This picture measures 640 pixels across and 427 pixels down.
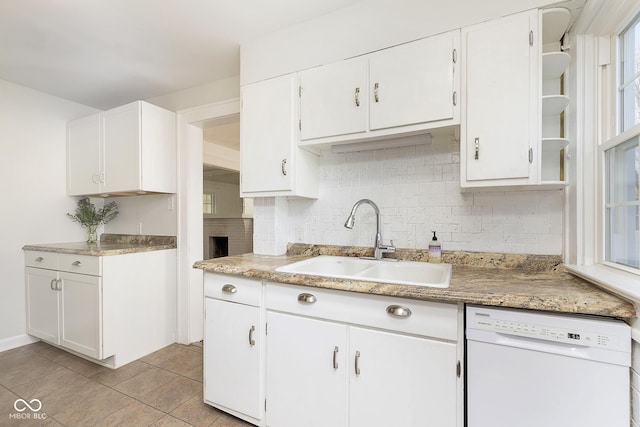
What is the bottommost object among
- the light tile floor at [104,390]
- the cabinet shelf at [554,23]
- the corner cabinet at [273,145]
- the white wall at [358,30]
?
the light tile floor at [104,390]

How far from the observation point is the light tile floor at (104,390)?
1688mm

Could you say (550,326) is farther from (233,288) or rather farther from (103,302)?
(103,302)

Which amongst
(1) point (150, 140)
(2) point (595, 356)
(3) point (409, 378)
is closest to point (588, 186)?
(2) point (595, 356)

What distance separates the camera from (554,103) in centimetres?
140

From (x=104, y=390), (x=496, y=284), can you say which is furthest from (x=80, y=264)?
(x=496, y=284)

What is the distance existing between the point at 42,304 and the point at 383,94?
10.8 feet

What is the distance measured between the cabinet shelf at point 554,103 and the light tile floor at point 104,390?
2296mm

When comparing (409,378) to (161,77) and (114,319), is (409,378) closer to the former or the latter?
(114,319)

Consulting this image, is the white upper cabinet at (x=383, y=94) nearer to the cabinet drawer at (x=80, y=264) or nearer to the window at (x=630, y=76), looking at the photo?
the window at (x=630, y=76)

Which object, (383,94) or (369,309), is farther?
(383,94)

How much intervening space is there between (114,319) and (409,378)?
89.6 inches

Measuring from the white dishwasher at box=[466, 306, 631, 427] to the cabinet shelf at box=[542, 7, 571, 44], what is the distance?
4.33ft

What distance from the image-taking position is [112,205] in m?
3.14

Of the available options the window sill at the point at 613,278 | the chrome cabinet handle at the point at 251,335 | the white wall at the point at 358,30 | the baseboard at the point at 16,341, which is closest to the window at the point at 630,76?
the white wall at the point at 358,30
